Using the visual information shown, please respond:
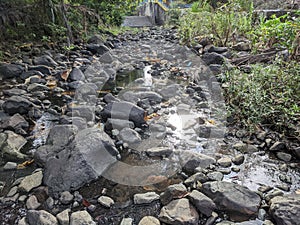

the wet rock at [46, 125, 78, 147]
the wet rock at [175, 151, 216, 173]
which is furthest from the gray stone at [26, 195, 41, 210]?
the wet rock at [175, 151, 216, 173]

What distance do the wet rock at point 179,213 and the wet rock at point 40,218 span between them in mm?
611

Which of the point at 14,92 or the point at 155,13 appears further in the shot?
the point at 155,13

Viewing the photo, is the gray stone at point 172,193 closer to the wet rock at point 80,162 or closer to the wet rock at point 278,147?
the wet rock at point 80,162

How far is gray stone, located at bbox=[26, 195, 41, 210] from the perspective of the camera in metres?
1.57

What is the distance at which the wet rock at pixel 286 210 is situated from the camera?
53.5 inches

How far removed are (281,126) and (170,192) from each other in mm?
1328

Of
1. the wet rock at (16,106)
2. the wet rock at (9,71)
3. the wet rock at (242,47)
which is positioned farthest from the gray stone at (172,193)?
the wet rock at (242,47)

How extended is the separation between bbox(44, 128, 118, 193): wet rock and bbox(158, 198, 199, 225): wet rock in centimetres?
58

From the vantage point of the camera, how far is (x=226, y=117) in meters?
2.60

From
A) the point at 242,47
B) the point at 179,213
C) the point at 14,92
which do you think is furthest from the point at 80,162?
the point at 242,47

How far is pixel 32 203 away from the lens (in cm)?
158

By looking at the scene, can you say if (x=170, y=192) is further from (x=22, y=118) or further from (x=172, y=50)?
(x=172, y=50)

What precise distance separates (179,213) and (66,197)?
2.35ft

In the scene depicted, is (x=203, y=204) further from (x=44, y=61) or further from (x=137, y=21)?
(x=137, y=21)
